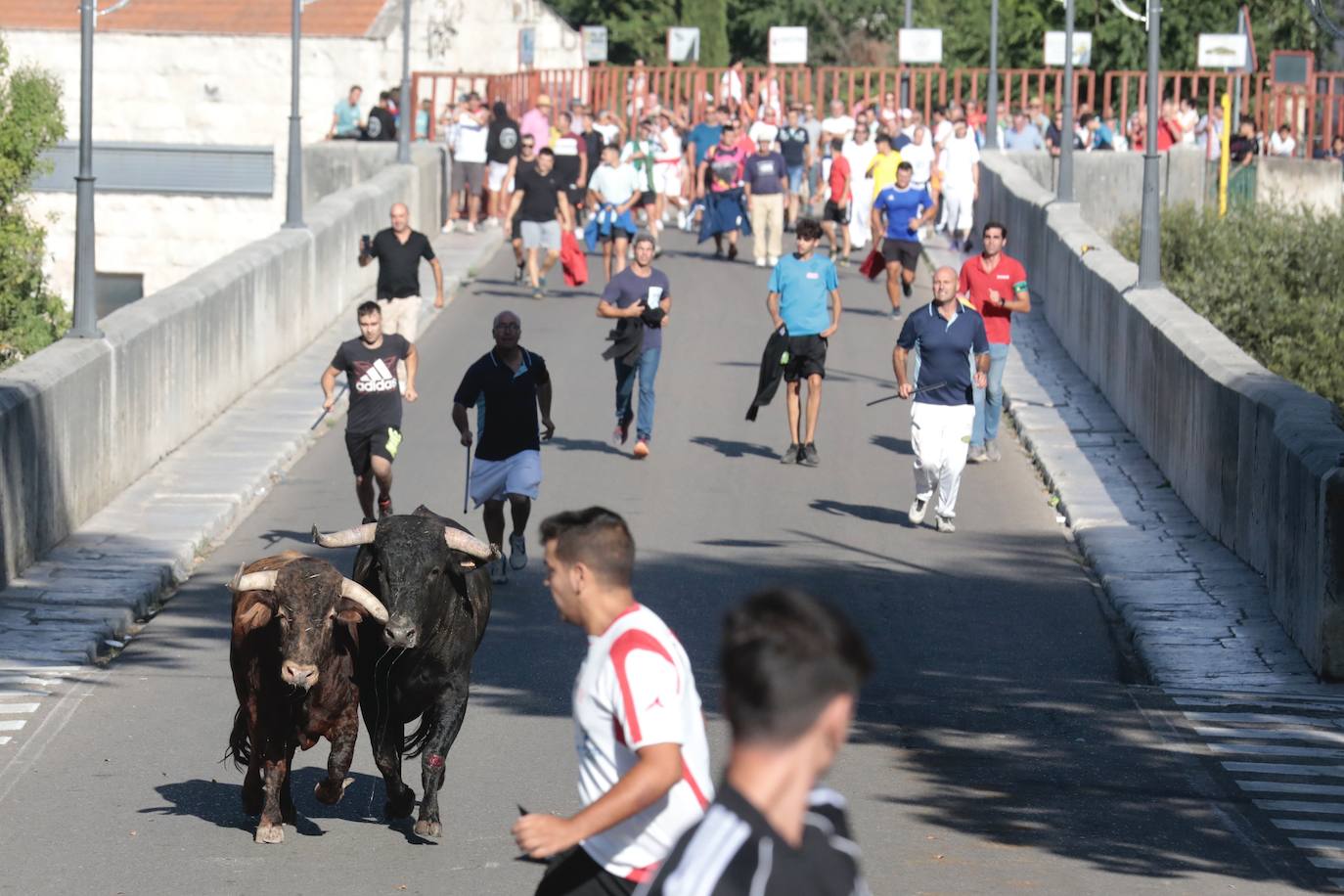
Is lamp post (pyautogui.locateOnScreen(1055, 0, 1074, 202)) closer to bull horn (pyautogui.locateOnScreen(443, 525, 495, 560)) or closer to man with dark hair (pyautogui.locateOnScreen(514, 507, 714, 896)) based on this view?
bull horn (pyautogui.locateOnScreen(443, 525, 495, 560))

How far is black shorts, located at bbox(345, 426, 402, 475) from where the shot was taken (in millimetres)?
15461

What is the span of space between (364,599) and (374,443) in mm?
6635

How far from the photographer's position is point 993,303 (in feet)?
64.0

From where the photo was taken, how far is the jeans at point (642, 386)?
1967cm

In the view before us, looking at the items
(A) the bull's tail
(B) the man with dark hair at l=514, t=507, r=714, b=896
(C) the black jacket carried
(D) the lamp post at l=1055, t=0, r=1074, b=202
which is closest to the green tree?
(D) the lamp post at l=1055, t=0, r=1074, b=202

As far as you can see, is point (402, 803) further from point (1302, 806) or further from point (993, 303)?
point (993, 303)

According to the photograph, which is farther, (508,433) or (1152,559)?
(1152,559)

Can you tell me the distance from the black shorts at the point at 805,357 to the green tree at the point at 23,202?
23936 mm

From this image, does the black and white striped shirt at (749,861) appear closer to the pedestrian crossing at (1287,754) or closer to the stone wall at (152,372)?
the pedestrian crossing at (1287,754)

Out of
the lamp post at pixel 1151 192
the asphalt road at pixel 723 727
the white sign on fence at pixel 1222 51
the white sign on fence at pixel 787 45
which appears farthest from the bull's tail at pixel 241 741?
the white sign on fence at pixel 787 45

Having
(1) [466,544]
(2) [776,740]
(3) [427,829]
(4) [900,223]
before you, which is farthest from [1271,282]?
(2) [776,740]

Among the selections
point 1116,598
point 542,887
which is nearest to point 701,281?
point 1116,598

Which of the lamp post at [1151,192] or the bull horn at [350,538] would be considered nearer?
the bull horn at [350,538]

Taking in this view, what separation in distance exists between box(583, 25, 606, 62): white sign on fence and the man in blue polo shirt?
38675 mm
